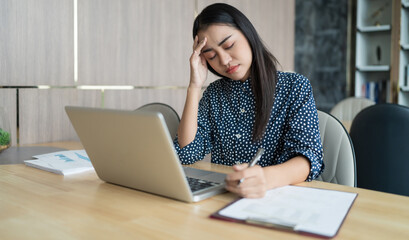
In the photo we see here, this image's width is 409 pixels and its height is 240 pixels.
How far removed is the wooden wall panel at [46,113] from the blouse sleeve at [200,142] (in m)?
0.99

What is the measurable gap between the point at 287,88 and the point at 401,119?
609 millimetres

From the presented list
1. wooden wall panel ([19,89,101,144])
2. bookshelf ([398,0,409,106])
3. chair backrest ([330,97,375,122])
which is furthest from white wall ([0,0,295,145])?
bookshelf ([398,0,409,106])

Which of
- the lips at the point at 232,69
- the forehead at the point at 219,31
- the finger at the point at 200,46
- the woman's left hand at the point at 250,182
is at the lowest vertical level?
the woman's left hand at the point at 250,182

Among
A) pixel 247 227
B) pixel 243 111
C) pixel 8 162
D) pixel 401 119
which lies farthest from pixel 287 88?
pixel 8 162

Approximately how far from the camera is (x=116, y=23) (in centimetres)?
240

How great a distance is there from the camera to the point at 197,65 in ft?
4.86

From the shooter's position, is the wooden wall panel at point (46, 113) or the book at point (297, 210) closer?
the book at point (297, 210)

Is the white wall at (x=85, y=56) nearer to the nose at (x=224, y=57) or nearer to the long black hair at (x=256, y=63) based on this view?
the long black hair at (x=256, y=63)

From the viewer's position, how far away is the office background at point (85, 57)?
1992 millimetres

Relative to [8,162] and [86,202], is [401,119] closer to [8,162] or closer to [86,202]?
[86,202]

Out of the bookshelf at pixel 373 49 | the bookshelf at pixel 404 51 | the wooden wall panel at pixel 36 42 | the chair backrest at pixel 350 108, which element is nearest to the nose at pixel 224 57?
the wooden wall panel at pixel 36 42

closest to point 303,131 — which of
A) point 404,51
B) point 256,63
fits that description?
point 256,63

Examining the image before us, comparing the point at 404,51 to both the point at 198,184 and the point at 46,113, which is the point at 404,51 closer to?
the point at 46,113

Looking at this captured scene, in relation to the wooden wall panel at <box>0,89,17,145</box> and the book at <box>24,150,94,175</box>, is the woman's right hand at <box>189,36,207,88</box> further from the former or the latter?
the wooden wall panel at <box>0,89,17,145</box>
